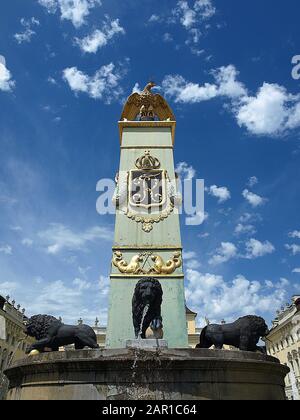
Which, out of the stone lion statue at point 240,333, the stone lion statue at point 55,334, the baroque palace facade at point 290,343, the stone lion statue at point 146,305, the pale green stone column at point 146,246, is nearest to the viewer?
the stone lion statue at point 146,305

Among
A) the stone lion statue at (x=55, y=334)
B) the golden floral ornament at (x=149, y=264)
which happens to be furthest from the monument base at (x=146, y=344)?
the golden floral ornament at (x=149, y=264)

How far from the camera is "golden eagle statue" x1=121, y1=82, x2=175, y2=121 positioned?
16.4 meters

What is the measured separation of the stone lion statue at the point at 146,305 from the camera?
893 cm

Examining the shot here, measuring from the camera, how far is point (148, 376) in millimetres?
7137

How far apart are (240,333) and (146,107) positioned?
10995 mm

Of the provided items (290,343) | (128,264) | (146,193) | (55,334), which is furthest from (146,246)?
(290,343)

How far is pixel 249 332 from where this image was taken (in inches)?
366

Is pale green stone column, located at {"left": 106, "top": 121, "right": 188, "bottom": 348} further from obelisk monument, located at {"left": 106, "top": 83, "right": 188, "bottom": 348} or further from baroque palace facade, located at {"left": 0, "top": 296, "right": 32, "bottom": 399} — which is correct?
baroque palace facade, located at {"left": 0, "top": 296, "right": 32, "bottom": 399}

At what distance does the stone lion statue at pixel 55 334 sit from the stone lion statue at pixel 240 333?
313 cm

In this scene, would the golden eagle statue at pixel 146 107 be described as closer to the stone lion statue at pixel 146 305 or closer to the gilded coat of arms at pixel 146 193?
the gilded coat of arms at pixel 146 193

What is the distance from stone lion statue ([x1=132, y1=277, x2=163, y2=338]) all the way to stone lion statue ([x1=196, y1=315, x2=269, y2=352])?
5.38ft

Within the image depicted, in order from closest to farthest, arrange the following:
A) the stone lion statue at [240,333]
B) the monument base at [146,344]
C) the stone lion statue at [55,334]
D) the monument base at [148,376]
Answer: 1. the monument base at [148,376]
2. the monument base at [146,344]
3. the stone lion statue at [240,333]
4. the stone lion statue at [55,334]

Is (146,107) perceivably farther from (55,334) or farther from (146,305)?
(55,334)
